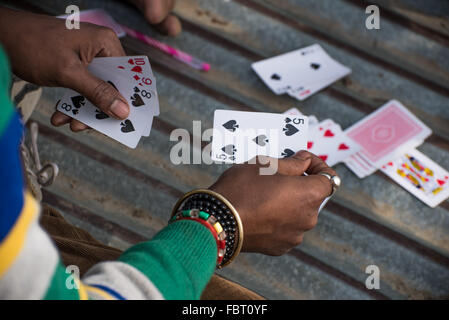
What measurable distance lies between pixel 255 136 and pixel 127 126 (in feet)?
1.76

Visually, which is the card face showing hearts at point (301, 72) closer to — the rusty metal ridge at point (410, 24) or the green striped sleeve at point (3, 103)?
the rusty metal ridge at point (410, 24)

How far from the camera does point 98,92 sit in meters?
1.68

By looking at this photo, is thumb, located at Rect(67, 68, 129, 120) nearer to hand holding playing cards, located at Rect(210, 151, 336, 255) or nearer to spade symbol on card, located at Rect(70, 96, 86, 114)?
spade symbol on card, located at Rect(70, 96, 86, 114)

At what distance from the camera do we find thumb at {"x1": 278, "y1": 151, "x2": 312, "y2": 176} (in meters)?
1.52

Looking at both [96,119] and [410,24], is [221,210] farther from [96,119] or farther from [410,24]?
[410,24]

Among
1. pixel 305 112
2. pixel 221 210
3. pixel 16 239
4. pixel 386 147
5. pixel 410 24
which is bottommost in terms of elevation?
pixel 386 147

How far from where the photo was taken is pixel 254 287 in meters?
2.04

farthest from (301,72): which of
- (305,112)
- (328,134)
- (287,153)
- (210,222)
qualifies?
(210,222)

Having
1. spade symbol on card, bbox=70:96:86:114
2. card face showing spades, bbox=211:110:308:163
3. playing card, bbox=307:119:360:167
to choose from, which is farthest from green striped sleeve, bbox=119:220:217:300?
playing card, bbox=307:119:360:167
